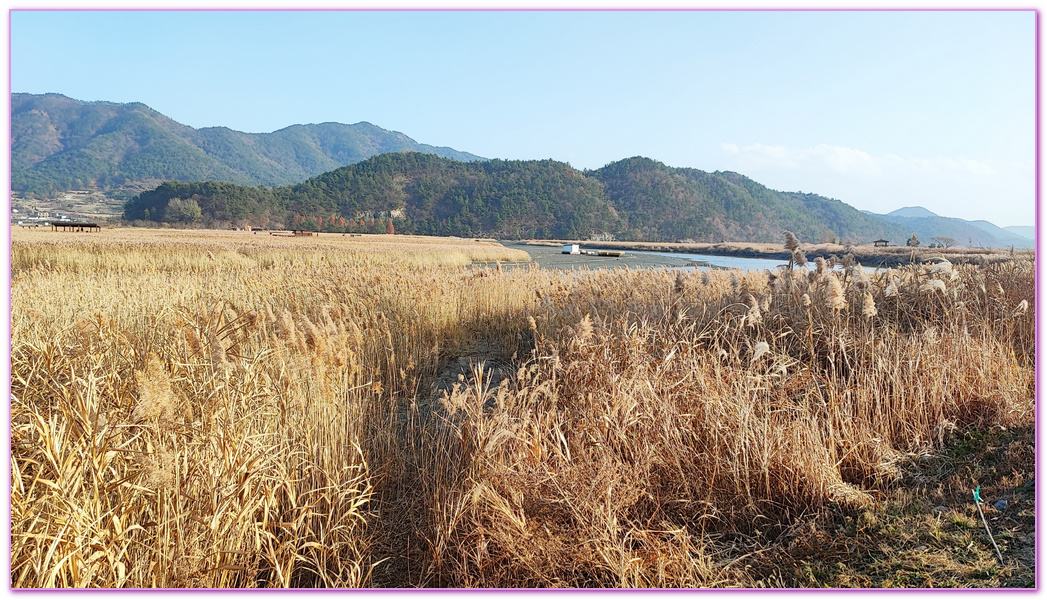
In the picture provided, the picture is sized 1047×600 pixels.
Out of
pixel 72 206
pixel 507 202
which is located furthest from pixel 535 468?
pixel 72 206

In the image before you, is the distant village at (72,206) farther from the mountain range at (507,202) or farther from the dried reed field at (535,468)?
the dried reed field at (535,468)

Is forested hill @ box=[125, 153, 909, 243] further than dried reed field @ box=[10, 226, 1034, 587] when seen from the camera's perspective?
Yes

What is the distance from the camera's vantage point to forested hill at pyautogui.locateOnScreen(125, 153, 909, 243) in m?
102

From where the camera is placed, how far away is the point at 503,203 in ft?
392

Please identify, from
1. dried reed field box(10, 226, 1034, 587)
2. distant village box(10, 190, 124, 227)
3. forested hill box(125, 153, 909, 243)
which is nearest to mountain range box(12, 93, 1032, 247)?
forested hill box(125, 153, 909, 243)

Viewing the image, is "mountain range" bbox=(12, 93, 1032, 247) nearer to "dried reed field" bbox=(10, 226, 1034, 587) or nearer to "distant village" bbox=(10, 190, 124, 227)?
"distant village" bbox=(10, 190, 124, 227)

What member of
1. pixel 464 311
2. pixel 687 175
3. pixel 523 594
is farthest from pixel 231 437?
pixel 687 175

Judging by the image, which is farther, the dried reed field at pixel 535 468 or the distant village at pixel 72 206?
the distant village at pixel 72 206

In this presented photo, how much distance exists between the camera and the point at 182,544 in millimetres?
1973

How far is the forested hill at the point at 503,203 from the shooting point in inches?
4013

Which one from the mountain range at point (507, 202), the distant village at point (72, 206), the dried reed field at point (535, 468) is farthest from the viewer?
the distant village at point (72, 206)

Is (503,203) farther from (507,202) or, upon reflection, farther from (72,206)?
(72,206)

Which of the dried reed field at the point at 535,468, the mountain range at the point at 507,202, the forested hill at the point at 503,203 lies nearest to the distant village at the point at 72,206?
the mountain range at the point at 507,202

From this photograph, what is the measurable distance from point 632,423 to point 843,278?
3250mm
